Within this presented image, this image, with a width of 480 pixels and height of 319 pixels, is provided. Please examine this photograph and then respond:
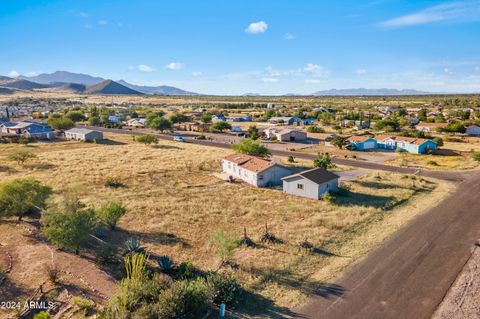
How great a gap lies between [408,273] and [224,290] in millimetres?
12127

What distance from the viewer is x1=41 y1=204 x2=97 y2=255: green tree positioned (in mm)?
22016

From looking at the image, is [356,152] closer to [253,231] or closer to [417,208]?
[417,208]

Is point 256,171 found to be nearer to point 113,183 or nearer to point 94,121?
point 113,183

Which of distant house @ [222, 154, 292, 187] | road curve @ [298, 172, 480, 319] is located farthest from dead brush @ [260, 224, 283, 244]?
distant house @ [222, 154, 292, 187]

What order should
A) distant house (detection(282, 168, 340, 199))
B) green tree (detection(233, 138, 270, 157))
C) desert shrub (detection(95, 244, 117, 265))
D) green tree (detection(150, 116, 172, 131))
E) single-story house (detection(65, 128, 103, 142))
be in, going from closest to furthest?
desert shrub (detection(95, 244, 117, 265)) < distant house (detection(282, 168, 340, 199)) < green tree (detection(233, 138, 270, 157)) < single-story house (detection(65, 128, 103, 142)) < green tree (detection(150, 116, 172, 131))

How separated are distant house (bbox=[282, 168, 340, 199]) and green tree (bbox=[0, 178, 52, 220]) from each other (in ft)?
86.5

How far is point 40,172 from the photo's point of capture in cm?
4775

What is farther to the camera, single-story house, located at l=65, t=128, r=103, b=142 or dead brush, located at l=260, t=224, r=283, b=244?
single-story house, located at l=65, t=128, r=103, b=142

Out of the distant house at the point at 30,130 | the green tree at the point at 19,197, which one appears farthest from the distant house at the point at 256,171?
the distant house at the point at 30,130

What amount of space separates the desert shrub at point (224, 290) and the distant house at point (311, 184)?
20528 mm

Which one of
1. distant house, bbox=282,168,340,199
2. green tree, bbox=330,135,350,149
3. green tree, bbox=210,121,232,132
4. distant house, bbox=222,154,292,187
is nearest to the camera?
distant house, bbox=282,168,340,199

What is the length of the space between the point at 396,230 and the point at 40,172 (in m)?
48.1

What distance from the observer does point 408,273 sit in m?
20.7

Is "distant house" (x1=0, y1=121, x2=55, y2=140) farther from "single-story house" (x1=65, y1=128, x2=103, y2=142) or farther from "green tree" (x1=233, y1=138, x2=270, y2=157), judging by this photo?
"green tree" (x1=233, y1=138, x2=270, y2=157)
